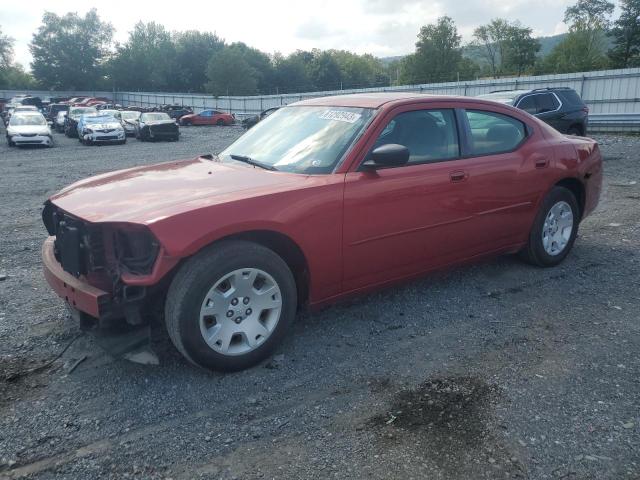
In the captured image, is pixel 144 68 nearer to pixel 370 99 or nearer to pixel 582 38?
pixel 582 38

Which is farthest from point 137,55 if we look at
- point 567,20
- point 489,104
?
point 489,104

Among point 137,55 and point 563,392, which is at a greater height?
point 137,55

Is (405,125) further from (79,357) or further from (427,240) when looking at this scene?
(79,357)

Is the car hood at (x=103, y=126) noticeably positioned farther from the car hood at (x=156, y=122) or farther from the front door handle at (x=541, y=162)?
the front door handle at (x=541, y=162)

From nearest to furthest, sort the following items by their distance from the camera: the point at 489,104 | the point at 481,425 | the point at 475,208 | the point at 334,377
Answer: the point at 481,425 → the point at 334,377 → the point at 475,208 → the point at 489,104

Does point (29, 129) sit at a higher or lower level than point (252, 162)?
lower

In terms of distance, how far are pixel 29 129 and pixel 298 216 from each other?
21398 millimetres

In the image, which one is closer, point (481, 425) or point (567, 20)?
point (481, 425)

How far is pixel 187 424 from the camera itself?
2.87 meters

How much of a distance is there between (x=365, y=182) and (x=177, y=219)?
136 centimetres

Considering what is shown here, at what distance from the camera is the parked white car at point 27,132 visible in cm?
2080

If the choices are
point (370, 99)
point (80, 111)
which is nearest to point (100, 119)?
point (80, 111)

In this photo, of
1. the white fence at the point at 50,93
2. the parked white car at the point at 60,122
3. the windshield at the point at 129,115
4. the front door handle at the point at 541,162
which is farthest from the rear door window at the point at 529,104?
the white fence at the point at 50,93

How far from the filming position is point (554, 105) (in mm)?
12477
